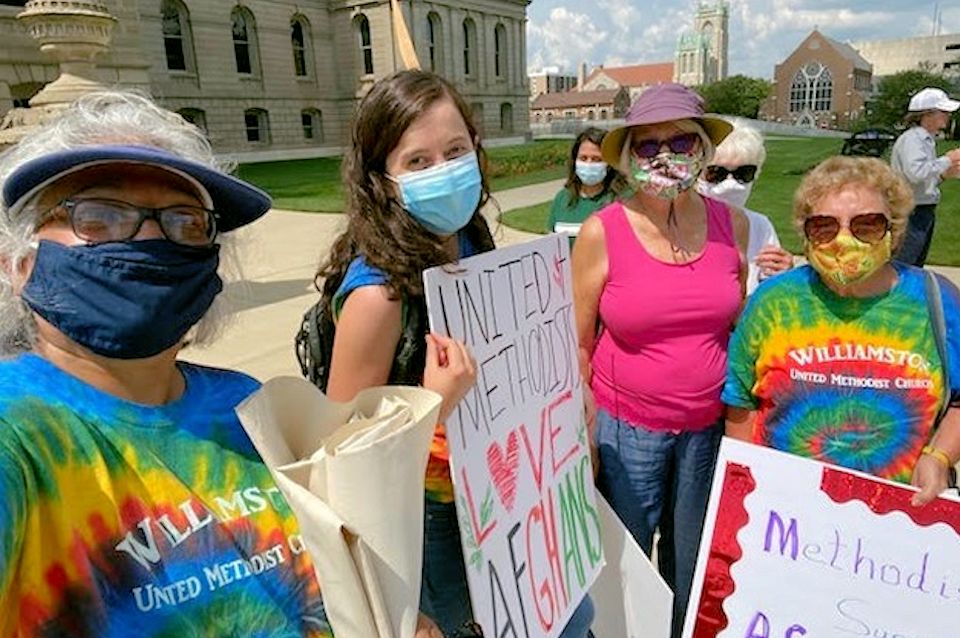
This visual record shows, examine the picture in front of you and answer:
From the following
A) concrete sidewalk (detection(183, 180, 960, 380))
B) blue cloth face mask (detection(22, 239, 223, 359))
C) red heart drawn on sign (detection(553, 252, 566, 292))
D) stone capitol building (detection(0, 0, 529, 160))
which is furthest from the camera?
stone capitol building (detection(0, 0, 529, 160))

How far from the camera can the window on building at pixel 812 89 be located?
9162 cm

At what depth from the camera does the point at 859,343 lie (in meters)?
1.81

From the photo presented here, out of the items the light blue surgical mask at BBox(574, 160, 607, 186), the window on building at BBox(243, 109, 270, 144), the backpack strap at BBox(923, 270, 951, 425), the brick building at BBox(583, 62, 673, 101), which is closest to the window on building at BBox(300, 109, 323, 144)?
the window on building at BBox(243, 109, 270, 144)

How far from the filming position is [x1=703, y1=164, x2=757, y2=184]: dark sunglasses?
3.25m

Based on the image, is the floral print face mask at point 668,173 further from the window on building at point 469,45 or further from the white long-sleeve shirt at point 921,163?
the window on building at point 469,45

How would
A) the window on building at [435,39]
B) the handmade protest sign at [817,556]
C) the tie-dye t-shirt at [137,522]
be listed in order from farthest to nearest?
the window on building at [435,39] → the handmade protest sign at [817,556] → the tie-dye t-shirt at [137,522]

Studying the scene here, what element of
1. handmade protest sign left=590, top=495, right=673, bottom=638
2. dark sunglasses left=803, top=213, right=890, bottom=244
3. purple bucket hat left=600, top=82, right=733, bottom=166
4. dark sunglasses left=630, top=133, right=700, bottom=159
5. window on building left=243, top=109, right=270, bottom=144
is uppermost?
window on building left=243, top=109, right=270, bottom=144

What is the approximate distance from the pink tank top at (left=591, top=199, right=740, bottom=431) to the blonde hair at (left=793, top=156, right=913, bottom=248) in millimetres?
388

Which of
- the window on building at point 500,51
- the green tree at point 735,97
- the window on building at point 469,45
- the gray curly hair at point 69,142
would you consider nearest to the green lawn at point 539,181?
the gray curly hair at point 69,142

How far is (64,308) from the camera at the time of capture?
1040 millimetres

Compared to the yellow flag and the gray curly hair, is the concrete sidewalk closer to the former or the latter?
the gray curly hair

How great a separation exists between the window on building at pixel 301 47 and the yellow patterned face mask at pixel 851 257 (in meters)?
41.2

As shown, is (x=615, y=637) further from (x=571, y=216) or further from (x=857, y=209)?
(x=571, y=216)

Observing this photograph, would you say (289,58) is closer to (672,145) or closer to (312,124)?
(312,124)
